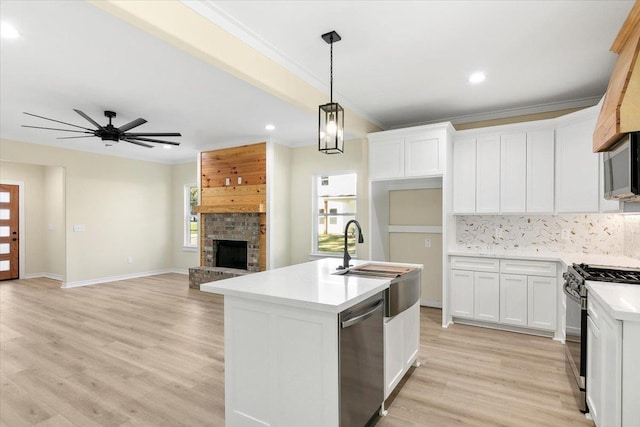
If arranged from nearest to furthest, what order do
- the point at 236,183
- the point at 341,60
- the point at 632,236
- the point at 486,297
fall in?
the point at 341,60 < the point at 632,236 < the point at 486,297 < the point at 236,183

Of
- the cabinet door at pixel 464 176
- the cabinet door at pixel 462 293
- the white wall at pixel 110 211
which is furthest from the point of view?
the white wall at pixel 110 211

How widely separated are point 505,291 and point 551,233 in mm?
987

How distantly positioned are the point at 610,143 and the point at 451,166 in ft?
6.51

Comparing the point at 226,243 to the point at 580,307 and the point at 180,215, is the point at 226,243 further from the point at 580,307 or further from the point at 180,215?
the point at 580,307

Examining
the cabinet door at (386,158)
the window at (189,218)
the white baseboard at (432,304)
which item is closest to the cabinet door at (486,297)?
the white baseboard at (432,304)

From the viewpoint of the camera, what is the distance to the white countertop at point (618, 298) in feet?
5.70

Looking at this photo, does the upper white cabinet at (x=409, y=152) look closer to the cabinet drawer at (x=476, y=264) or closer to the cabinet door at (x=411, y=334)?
the cabinet drawer at (x=476, y=264)

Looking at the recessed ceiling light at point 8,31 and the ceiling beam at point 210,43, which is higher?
the recessed ceiling light at point 8,31

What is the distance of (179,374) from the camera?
9.75ft

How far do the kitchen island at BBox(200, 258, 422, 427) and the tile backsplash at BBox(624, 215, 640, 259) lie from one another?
3.03 metres

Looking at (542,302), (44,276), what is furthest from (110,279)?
(542,302)

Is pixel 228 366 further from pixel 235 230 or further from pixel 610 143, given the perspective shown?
pixel 235 230

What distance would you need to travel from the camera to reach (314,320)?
184 centimetres

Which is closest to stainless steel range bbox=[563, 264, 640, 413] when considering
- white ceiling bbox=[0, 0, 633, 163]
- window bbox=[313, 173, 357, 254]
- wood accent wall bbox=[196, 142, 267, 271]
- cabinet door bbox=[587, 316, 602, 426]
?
cabinet door bbox=[587, 316, 602, 426]
